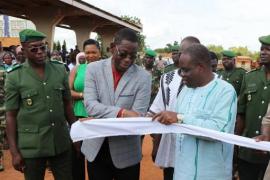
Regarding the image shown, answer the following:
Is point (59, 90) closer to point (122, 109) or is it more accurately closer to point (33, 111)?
point (33, 111)

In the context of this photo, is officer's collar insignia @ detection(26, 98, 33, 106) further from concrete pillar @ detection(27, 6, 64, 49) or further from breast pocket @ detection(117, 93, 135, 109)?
concrete pillar @ detection(27, 6, 64, 49)

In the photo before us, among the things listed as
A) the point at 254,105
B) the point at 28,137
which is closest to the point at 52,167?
the point at 28,137

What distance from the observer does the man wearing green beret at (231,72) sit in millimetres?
7827

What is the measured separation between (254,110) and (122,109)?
1615 mm

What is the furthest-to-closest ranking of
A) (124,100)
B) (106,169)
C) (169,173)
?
(169,173)
(106,169)
(124,100)

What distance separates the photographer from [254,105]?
420 centimetres

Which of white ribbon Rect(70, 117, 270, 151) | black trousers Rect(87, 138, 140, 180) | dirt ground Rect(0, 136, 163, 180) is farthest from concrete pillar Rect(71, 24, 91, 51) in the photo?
white ribbon Rect(70, 117, 270, 151)

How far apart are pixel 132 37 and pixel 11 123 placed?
1.36m

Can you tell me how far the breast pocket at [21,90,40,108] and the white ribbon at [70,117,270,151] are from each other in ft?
1.94

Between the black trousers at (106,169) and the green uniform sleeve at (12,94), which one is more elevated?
the green uniform sleeve at (12,94)

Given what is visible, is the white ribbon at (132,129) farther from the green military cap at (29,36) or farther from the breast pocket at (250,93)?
the breast pocket at (250,93)

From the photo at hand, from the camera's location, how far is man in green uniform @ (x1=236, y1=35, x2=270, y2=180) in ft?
→ 13.4

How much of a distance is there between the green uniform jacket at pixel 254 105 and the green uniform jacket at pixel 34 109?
1.92 m

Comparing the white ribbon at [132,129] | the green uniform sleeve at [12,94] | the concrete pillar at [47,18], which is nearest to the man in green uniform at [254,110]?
the white ribbon at [132,129]
